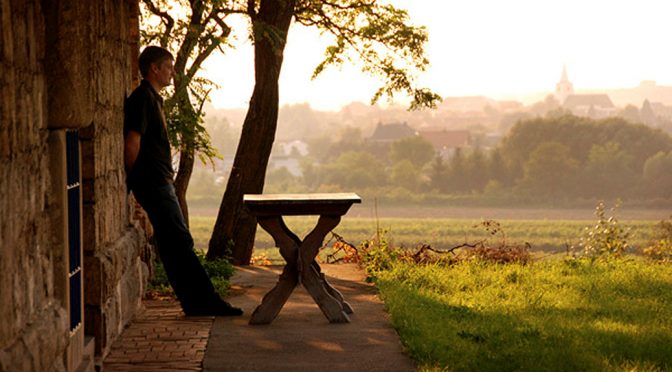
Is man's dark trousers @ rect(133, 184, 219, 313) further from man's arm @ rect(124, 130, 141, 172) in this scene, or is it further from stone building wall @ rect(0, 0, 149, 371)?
stone building wall @ rect(0, 0, 149, 371)

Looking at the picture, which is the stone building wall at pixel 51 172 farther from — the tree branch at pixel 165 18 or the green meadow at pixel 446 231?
the green meadow at pixel 446 231

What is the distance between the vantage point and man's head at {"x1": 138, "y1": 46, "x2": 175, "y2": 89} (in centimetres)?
764

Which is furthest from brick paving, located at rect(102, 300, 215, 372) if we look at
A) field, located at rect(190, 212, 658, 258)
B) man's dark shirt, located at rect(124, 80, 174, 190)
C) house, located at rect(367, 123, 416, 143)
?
house, located at rect(367, 123, 416, 143)

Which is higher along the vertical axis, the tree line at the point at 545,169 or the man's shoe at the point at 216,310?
the man's shoe at the point at 216,310

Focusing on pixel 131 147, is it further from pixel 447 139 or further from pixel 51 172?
pixel 447 139

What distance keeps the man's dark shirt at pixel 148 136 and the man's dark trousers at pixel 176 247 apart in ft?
0.25

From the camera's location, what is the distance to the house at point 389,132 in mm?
145000

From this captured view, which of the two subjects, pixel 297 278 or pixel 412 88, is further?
pixel 412 88

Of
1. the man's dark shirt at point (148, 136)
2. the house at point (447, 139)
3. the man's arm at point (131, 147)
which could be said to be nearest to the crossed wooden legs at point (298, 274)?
the man's dark shirt at point (148, 136)

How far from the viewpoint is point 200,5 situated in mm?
10789

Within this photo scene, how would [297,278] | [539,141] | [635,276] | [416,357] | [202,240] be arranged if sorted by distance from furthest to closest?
[539,141] → [202,240] → [635,276] → [297,278] → [416,357]

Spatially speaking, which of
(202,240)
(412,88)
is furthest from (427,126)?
(412,88)

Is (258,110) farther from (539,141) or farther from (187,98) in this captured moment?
(539,141)

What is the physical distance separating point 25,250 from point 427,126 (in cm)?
15963
